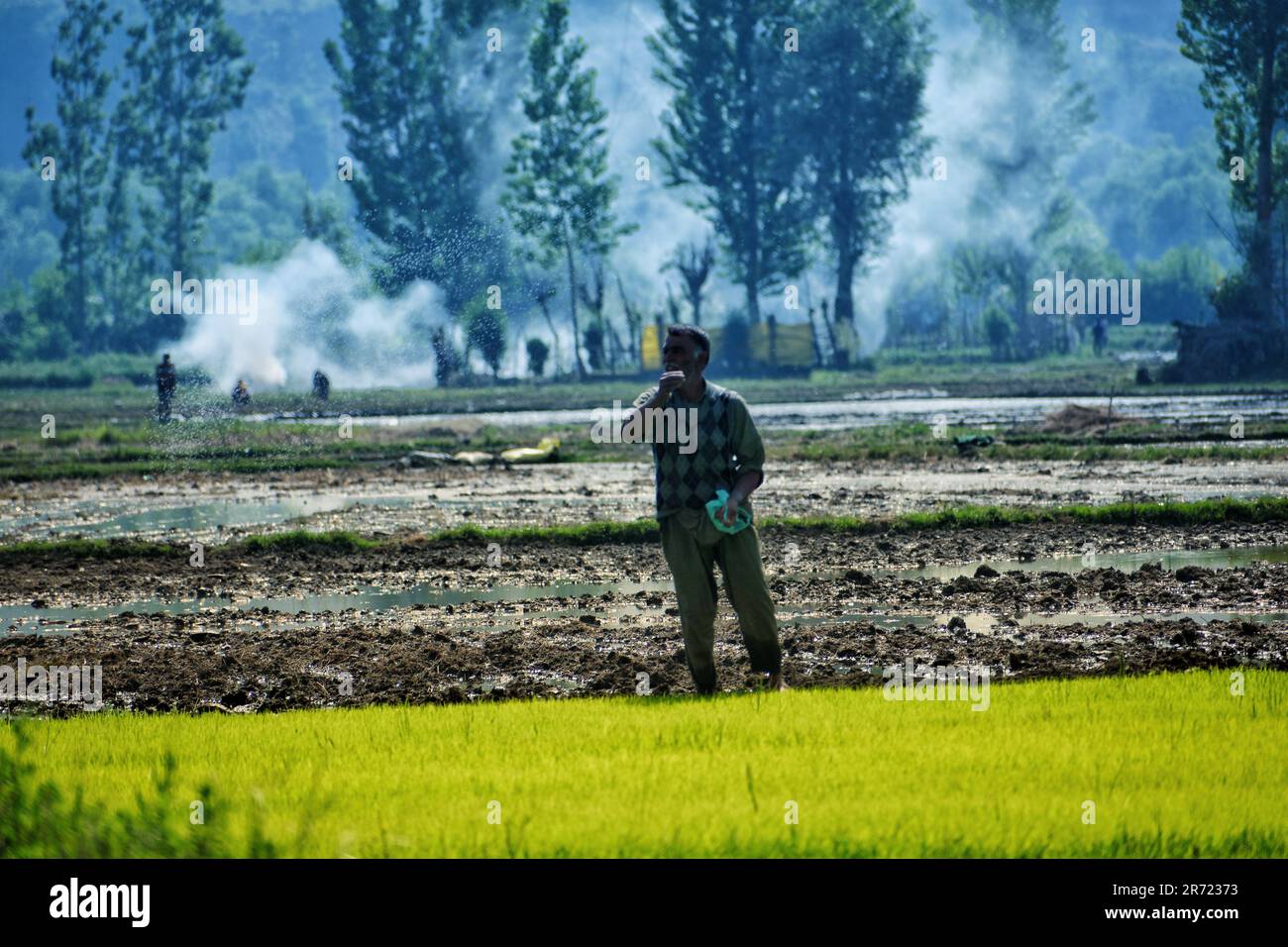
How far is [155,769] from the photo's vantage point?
740 centimetres

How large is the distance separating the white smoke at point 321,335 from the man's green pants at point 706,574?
149 feet

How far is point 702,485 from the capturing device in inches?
354

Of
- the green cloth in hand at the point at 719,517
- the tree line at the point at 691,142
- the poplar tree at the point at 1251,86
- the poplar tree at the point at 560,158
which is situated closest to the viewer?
the green cloth in hand at the point at 719,517

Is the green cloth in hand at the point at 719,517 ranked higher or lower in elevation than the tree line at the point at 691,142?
lower

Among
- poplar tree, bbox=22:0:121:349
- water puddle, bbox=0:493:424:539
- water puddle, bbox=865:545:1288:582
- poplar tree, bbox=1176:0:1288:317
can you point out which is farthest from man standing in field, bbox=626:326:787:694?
poplar tree, bbox=22:0:121:349

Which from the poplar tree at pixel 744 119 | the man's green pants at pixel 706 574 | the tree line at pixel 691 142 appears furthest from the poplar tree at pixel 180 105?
the man's green pants at pixel 706 574

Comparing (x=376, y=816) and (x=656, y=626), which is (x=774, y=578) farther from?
(x=376, y=816)

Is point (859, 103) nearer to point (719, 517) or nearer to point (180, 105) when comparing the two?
point (180, 105)

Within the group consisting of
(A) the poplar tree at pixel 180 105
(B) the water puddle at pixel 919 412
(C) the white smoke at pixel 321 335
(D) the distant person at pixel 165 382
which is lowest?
(B) the water puddle at pixel 919 412

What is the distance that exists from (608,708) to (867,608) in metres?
5.08

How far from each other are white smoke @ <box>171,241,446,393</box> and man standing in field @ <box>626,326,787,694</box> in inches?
1788

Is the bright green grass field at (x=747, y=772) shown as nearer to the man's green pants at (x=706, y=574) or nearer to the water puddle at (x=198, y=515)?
the man's green pants at (x=706, y=574)

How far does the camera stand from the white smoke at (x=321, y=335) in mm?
57719
